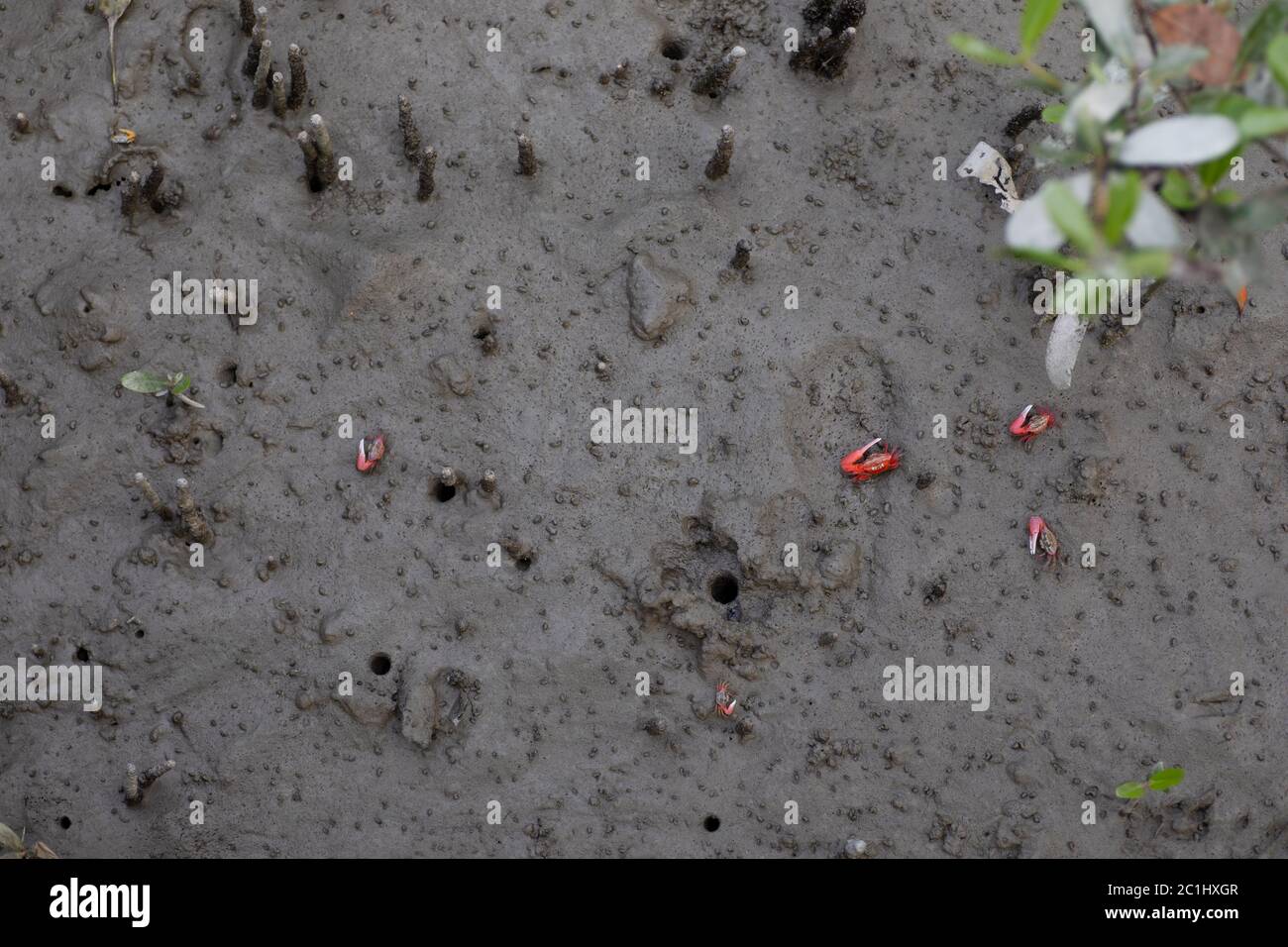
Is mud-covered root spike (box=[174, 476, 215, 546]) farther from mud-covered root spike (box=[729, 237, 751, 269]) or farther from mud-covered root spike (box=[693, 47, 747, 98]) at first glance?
mud-covered root spike (box=[693, 47, 747, 98])

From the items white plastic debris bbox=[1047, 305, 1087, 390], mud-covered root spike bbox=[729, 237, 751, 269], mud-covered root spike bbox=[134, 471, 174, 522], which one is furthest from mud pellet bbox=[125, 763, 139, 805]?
white plastic debris bbox=[1047, 305, 1087, 390]

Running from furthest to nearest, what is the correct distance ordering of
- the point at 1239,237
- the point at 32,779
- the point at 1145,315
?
the point at 1145,315
the point at 32,779
the point at 1239,237

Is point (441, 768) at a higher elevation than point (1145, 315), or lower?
lower

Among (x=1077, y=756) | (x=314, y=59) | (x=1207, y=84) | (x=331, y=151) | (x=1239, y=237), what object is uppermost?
(x=314, y=59)

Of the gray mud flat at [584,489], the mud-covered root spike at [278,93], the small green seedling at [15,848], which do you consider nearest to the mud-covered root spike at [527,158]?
the gray mud flat at [584,489]

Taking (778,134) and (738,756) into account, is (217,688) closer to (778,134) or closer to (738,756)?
(738,756)

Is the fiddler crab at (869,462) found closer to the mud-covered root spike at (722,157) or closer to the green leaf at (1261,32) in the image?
the mud-covered root spike at (722,157)

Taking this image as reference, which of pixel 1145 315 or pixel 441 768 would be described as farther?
pixel 1145 315

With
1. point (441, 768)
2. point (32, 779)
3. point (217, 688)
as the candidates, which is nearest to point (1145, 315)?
point (441, 768)
